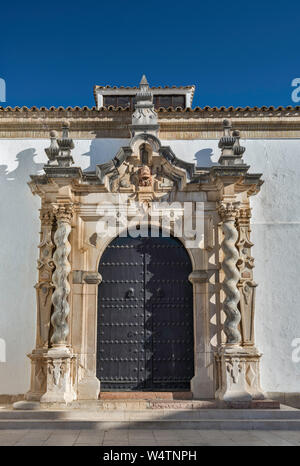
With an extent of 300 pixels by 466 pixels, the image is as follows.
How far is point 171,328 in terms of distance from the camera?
8.05 metres

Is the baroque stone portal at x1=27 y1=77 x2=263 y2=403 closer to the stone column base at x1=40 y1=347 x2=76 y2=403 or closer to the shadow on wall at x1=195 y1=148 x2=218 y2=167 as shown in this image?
the stone column base at x1=40 y1=347 x2=76 y2=403

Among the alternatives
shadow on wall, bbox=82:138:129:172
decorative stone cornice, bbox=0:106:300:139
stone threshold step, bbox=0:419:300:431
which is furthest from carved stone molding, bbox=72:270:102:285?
decorative stone cornice, bbox=0:106:300:139

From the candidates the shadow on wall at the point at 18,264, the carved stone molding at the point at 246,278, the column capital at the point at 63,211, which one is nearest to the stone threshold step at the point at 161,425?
the carved stone molding at the point at 246,278

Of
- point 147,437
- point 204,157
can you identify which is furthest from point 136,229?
point 147,437

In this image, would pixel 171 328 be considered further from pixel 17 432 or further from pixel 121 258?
pixel 17 432

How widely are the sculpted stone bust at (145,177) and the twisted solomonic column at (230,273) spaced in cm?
130

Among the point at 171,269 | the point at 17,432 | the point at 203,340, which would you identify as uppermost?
the point at 171,269

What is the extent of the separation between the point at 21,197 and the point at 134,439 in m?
4.93

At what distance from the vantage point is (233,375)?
7.21 meters

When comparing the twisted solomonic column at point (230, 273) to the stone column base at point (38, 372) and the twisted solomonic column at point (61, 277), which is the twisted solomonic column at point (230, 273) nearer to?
the twisted solomonic column at point (61, 277)

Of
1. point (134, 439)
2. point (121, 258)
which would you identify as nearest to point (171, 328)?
point (121, 258)

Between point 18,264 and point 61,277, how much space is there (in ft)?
3.94

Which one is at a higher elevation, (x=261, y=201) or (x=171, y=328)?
(x=261, y=201)
